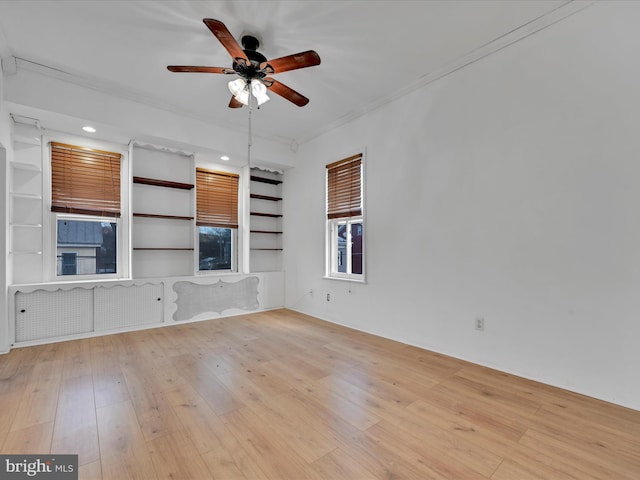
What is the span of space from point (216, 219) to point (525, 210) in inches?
177

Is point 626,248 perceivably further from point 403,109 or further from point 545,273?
point 403,109

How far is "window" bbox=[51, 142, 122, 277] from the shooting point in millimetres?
3939

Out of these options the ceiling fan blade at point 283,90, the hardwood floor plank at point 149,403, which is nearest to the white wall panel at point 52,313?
the hardwood floor plank at point 149,403

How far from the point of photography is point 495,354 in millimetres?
2826

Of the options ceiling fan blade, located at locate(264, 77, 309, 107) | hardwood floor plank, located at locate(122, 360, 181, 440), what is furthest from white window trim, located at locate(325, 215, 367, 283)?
hardwood floor plank, located at locate(122, 360, 181, 440)

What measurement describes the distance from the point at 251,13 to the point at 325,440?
3.25 meters

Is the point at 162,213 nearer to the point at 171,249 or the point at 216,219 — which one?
the point at 171,249

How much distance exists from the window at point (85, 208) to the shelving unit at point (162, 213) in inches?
11.9

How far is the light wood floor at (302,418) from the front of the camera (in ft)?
5.22

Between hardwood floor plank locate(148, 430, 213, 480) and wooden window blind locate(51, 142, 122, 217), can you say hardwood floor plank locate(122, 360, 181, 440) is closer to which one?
hardwood floor plank locate(148, 430, 213, 480)

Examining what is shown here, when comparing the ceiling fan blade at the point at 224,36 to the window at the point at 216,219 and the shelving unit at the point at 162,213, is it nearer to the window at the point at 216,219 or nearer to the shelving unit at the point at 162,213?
the shelving unit at the point at 162,213

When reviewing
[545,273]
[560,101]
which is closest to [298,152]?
[560,101]

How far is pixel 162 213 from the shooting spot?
461 centimetres

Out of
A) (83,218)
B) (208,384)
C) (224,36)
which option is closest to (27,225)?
(83,218)
